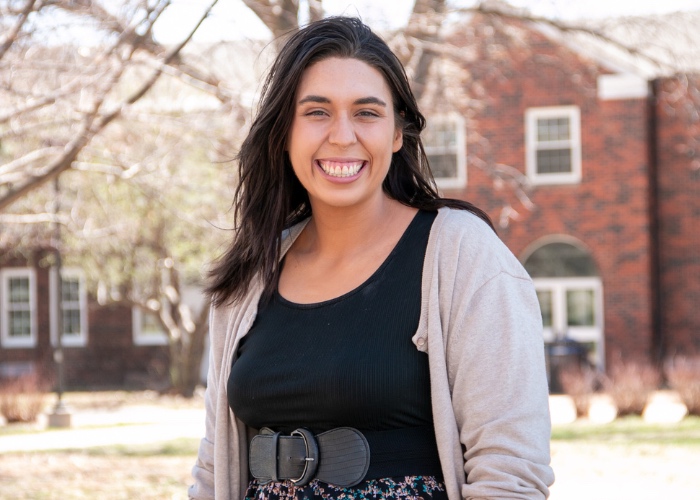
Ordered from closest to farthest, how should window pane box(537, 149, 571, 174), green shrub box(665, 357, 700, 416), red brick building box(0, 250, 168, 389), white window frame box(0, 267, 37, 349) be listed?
1. green shrub box(665, 357, 700, 416)
2. window pane box(537, 149, 571, 174)
3. red brick building box(0, 250, 168, 389)
4. white window frame box(0, 267, 37, 349)

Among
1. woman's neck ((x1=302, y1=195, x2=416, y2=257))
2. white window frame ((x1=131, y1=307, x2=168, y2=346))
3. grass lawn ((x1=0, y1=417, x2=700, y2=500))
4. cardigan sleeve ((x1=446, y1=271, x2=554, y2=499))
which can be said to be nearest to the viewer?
cardigan sleeve ((x1=446, y1=271, x2=554, y2=499))

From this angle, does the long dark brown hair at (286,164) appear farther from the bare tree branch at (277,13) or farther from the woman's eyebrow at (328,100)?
the bare tree branch at (277,13)

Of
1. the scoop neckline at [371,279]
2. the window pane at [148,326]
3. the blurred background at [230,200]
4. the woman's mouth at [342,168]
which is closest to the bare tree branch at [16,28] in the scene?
the blurred background at [230,200]

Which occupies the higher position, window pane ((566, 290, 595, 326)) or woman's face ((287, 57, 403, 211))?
woman's face ((287, 57, 403, 211))

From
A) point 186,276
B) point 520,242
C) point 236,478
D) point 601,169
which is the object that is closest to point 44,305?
point 186,276

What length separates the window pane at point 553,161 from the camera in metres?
21.9

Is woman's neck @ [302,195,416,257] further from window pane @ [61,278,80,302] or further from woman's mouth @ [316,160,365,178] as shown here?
window pane @ [61,278,80,302]

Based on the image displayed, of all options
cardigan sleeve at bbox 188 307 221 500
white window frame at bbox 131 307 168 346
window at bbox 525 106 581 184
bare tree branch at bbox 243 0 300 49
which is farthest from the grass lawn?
white window frame at bbox 131 307 168 346

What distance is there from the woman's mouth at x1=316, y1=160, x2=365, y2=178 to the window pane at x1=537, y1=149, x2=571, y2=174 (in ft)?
65.5

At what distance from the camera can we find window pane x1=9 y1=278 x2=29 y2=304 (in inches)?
1003

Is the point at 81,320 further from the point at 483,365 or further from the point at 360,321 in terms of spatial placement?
the point at 483,365

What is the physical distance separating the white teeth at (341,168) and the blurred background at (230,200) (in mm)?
810

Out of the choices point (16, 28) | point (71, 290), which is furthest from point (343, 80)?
point (71, 290)

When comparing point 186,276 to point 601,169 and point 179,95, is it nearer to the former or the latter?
point 601,169
